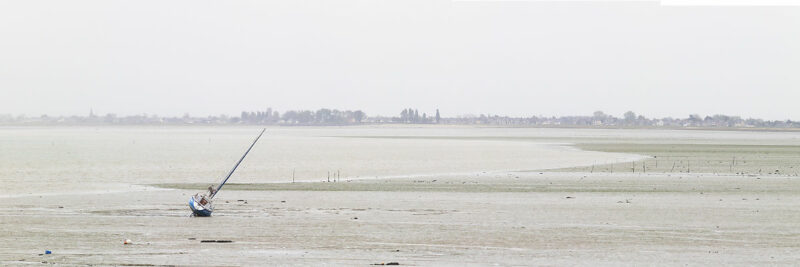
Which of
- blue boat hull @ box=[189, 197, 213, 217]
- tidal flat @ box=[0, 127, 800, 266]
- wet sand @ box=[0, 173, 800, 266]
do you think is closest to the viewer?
wet sand @ box=[0, 173, 800, 266]

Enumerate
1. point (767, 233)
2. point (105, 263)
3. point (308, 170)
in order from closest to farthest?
point (105, 263) → point (767, 233) → point (308, 170)

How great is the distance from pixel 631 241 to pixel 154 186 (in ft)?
77.3

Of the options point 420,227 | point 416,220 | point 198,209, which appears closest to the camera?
point 420,227

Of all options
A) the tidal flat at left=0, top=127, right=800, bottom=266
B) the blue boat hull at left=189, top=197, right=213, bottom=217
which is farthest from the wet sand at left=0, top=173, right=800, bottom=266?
the blue boat hull at left=189, top=197, right=213, bottom=217

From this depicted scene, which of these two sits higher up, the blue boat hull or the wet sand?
the blue boat hull

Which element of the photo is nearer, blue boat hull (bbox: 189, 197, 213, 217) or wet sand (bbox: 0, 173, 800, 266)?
wet sand (bbox: 0, 173, 800, 266)

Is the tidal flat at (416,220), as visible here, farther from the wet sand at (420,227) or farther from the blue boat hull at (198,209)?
the blue boat hull at (198,209)

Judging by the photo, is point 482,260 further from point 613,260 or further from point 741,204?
point 741,204

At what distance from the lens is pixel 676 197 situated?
1319 inches

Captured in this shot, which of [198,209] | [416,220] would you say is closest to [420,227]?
[416,220]

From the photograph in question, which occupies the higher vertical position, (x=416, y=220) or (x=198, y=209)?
(x=198, y=209)

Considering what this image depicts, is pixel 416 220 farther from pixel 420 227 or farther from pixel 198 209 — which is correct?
pixel 198 209

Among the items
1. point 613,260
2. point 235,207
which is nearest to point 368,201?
point 235,207

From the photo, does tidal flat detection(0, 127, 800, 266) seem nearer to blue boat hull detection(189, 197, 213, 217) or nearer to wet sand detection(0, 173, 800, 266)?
wet sand detection(0, 173, 800, 266)
